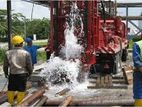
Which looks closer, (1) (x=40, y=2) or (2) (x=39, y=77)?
(2) (x=39, y=77)

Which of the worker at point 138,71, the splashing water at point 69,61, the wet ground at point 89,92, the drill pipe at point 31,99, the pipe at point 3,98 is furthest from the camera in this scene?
the splashing water at point 69,61

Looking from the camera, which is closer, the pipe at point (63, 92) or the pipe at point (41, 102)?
the pipe at point (41, 102)

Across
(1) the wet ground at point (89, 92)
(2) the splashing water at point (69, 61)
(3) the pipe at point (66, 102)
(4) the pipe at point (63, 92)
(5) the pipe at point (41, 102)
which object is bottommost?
(1) the wet ground at point (89, 92)

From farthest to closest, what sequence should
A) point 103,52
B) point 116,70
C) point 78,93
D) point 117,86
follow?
point 116,70, point 103,52, point 117,86, point 78,93

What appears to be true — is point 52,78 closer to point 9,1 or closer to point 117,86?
point 117,86

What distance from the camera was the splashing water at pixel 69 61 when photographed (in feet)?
45.8

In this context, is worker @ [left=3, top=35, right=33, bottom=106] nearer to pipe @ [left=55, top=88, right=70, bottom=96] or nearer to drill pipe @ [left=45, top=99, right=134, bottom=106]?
drill pipe @ [left=45, top=99, right=134, bottom=106]

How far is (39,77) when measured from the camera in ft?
48.3

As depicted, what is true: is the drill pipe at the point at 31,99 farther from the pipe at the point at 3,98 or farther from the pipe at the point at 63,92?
the pipe at the point at 63,92

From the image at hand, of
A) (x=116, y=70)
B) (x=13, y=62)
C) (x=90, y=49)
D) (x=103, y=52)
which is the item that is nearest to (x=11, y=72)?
(x=13, y=62)

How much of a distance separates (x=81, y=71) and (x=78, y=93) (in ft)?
6.00

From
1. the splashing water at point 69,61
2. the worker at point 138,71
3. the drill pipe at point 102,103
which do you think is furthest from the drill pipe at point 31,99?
the worker at point 138,71

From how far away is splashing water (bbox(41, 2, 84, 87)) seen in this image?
45.8 ft

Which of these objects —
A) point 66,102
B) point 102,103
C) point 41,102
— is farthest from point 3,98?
point 102,103
